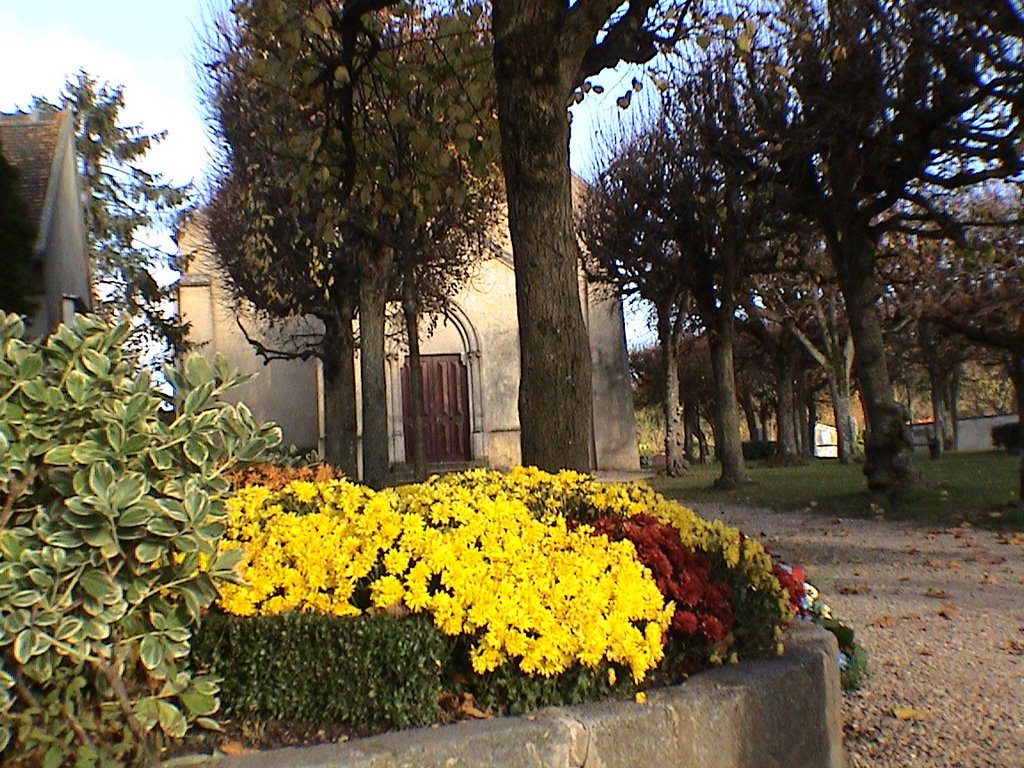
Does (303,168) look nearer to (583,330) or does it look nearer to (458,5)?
(458,5)

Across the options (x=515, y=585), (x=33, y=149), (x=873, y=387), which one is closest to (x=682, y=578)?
(x=515, y=585)

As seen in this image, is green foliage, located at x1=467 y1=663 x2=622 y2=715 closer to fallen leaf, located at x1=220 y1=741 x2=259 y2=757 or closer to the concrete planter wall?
the concrete planter wall

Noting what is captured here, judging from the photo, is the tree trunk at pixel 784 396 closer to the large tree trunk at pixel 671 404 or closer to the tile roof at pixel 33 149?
the large tree trunk at pixel 671 404

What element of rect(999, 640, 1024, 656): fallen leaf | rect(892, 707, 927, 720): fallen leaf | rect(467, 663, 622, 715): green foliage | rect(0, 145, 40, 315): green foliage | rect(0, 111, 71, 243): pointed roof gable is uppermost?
rect(0, 111, 71, 243): pointed roof gable

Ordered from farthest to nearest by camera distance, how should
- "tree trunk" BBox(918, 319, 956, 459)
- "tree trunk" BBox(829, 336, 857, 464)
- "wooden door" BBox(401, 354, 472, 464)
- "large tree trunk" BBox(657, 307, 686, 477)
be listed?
"tree trunk" BBox(918, 319, 956, 459) < "tree trunk" BBox(829, 336, 857, 464) < "wooden door" BBox(401, 354, 472, 464) < "large tree trunk" BBox(657, 307, 686, 477)

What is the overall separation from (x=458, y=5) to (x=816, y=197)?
326 inches

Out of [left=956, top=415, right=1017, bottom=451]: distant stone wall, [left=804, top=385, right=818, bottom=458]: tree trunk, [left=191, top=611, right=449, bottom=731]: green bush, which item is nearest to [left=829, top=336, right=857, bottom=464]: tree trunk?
[left=804, top=385, right=818, bottom=458]: tree trunk

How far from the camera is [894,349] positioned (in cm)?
3353

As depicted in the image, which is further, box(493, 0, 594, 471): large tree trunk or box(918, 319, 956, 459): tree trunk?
box(918, 319, 956, 459): tree trunk

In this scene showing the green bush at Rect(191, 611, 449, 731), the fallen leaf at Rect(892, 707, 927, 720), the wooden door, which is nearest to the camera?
the green bush at Rect(191, 611, 449, 731)

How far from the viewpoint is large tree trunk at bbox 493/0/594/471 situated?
5172 mm

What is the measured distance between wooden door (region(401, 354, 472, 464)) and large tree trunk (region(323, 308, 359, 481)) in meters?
7.40

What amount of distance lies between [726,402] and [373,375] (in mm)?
7036

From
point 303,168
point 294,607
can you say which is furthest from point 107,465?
point 303,168
